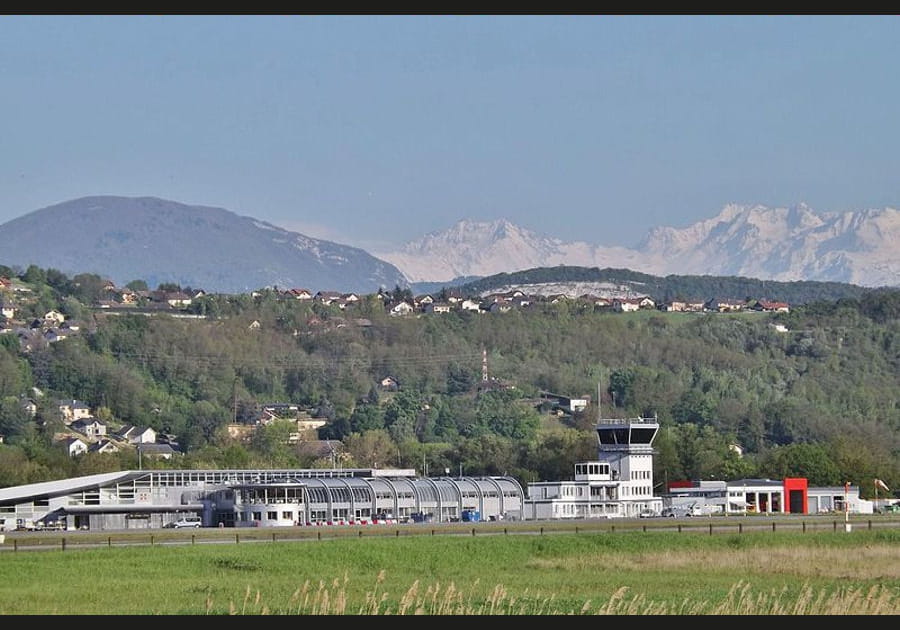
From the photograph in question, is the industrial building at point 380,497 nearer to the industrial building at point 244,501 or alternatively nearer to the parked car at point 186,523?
the industrial building at point 244,501

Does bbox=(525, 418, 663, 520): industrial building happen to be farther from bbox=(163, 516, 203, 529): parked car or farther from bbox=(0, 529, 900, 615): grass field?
bbox=(0, 529, 900, 615): grass field

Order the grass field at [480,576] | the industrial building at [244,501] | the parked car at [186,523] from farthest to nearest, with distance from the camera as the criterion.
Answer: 1. the industrial building at [244,501]
2. the parked car at [186,523]
3. the grass field at [480,576]

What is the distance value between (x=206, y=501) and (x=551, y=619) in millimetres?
89688

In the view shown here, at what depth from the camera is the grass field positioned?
50219mm

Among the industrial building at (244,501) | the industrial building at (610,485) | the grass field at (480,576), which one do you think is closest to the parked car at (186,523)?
the industrial building at (244,501)

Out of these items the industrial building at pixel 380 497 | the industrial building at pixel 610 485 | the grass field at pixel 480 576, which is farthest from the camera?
the industrial building at pixel 610 485

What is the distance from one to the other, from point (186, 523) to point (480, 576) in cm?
6129

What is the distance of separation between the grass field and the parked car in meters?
40.7

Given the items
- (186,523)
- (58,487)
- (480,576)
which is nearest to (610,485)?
(186,523)

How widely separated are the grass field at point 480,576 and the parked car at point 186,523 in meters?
40.7

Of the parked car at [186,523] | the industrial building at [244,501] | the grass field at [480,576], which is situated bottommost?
the parked car at [186,523]

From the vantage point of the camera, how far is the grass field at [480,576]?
5022cm

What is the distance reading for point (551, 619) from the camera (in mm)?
41875

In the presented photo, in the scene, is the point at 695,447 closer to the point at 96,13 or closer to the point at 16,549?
the point at 16,549
